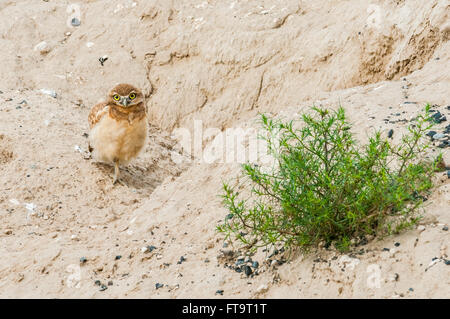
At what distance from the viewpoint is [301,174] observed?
3621 millimetres

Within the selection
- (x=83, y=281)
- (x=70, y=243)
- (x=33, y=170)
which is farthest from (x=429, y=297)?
(x=33, y=170)

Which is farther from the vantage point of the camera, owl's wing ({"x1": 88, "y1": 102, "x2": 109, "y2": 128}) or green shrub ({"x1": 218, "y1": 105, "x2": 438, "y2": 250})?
owl's wing ({"x1": 88, "y1": 102, "x2": 109, "y2": 128})

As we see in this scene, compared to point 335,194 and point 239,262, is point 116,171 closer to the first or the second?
point 239,262

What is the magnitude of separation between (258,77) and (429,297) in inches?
238

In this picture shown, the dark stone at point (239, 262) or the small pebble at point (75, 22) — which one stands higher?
the small pebble at point (75, 22)

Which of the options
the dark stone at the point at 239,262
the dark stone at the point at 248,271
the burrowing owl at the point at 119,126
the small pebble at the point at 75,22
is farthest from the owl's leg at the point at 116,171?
Answer: the small pebble at the point at 75,22

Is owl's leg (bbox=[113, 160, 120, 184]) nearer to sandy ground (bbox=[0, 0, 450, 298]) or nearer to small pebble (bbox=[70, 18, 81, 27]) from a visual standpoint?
sandy ground (bbox=[0, 0, 450, 298])

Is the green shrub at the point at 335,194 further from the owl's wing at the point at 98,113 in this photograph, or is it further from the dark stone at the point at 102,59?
the dark stone at the point at 102,59

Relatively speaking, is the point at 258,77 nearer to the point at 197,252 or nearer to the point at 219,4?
the point at 219,4

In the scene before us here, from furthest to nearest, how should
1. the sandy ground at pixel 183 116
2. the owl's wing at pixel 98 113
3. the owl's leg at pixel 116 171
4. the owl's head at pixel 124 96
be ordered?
the owl's leg at pixel 116 171
the owl's wing at pixel 98 113
the owl's head at pixel 124 96
the sandy ground at pixel 183 116

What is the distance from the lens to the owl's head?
6.77 meters

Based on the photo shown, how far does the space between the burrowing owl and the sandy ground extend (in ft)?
1.17

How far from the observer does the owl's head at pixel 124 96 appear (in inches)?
267

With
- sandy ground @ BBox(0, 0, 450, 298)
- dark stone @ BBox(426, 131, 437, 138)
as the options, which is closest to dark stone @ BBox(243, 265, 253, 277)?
sandy ground @ BBox(0, 0, 450, 298)
